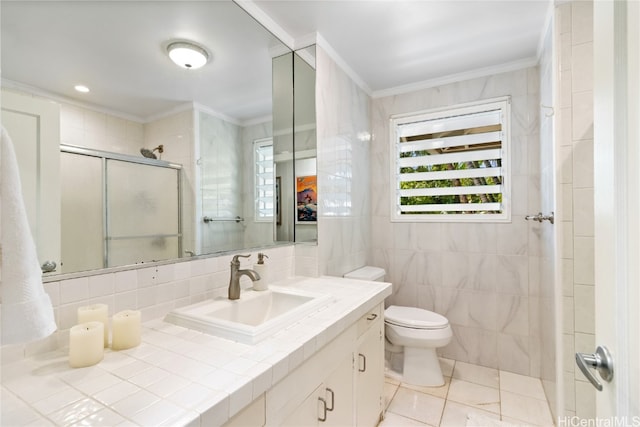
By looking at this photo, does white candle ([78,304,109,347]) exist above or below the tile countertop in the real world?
above

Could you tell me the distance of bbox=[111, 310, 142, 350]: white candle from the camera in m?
0.90

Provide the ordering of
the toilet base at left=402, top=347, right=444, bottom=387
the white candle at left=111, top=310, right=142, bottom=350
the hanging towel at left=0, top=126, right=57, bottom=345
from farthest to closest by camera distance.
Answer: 1. the toilet base at left=402, top=347, right=444, bottom=387
2. the white candle at left=111, top=310, right=142, bottom=350
3. the hanging towel at left=0, top=126, right=57, bottom=345

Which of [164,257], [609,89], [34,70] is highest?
[34,70]

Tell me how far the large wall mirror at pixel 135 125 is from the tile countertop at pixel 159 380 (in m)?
0.33

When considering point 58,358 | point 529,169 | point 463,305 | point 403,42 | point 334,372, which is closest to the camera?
point 58,358

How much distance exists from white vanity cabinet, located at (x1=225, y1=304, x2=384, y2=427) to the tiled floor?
299 millimetres

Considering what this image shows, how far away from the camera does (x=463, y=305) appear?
245 cm

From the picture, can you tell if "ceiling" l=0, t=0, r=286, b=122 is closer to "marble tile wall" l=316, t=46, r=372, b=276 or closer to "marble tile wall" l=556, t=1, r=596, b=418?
"marble tile wall" l=316, t=46, r=372, b=276

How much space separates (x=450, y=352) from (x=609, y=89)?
7.99 feet

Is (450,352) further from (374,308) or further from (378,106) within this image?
(378,106)

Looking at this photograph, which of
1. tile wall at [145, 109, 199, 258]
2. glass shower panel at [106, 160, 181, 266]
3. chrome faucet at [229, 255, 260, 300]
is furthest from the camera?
chrome faucet at [229, 255, 260, 300]

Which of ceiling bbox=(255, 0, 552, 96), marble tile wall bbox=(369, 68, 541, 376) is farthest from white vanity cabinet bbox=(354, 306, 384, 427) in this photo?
ceiling bbox=(255, 0, 552, 96)

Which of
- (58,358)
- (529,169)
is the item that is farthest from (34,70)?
(529,169)

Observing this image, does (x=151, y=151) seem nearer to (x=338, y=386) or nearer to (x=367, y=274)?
(x=338, y=386)
